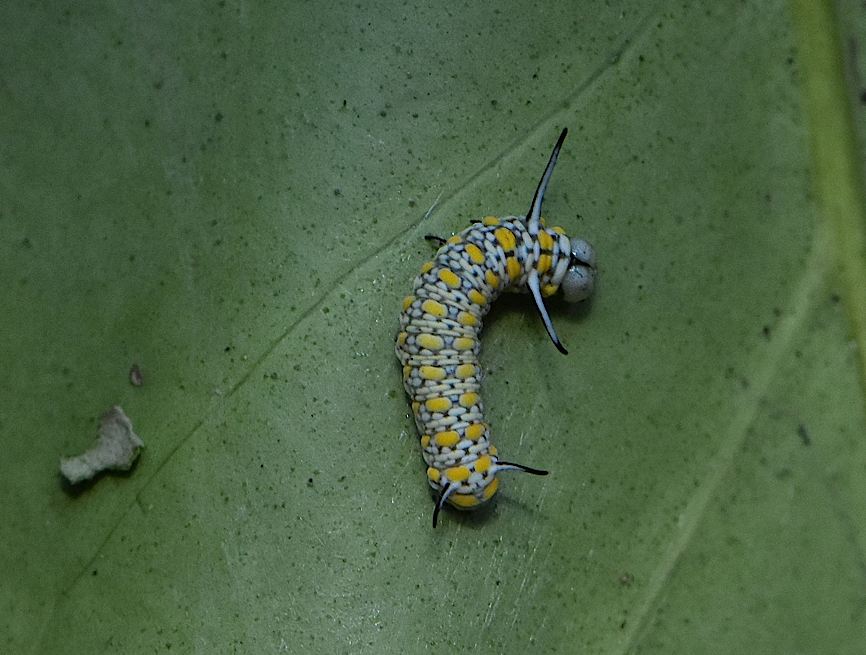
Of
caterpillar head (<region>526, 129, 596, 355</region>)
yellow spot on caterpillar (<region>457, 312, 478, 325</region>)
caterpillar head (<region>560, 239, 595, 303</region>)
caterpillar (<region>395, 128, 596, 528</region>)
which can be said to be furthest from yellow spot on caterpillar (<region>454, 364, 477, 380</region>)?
caterpillar head (<region>560, 239, 595, 303</region>)

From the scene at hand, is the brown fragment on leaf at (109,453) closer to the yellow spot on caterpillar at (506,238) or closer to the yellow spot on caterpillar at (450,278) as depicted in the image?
the yellow spot on caterpillar at (450,278)

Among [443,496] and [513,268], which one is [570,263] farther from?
[443,496]

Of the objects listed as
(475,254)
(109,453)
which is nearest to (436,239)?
(475,254)

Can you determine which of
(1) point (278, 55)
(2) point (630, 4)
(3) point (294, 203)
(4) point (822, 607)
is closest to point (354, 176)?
(3) point (294, 203)

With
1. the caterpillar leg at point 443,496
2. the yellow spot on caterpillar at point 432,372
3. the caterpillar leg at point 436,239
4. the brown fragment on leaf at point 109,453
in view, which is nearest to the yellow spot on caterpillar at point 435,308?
the yellow spot on caterpillar at point 432,372

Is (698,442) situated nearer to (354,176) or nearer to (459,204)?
(459,204)
